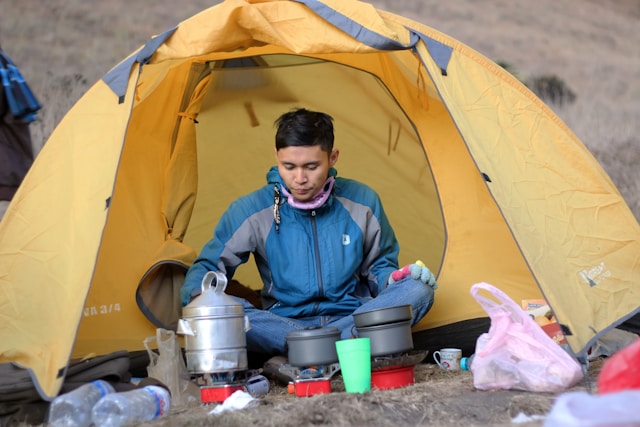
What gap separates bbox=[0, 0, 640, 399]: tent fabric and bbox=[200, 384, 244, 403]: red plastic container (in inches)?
21.3

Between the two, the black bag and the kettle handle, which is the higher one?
the kettle handle

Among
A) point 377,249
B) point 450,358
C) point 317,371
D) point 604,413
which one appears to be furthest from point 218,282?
point 604,413

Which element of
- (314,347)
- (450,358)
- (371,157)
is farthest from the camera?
(371,157)

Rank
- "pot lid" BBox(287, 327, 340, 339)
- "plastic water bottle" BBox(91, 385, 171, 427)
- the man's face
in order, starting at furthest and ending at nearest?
the man's face → "pot lid" BBox(287, 327, 340, 339) → "plastic water bottle" BBox(91, 385, 171, 427)

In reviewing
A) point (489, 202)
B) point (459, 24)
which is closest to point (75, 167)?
point (489, 202)

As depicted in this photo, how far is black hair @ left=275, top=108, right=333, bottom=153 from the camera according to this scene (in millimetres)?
3885

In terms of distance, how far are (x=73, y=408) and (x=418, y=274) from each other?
1.46 metres

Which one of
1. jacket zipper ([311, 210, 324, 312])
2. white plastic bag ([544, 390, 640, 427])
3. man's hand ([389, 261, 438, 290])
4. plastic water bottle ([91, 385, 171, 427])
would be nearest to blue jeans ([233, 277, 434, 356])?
man's hand ([389, 261, 438, 290])

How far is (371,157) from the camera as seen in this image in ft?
16.8

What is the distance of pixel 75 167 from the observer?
3.67m

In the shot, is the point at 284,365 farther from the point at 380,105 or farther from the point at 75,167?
the point at 380,105

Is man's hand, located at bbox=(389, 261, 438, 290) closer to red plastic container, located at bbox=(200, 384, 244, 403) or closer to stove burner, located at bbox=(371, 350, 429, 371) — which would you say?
stove burner, located at bbox=(371, 350, 429, 371)

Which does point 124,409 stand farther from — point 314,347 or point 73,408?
point 314,347

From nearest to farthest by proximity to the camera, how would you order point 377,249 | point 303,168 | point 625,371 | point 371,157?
point 625,371
point 303,168
point 377,249
point 371,157
